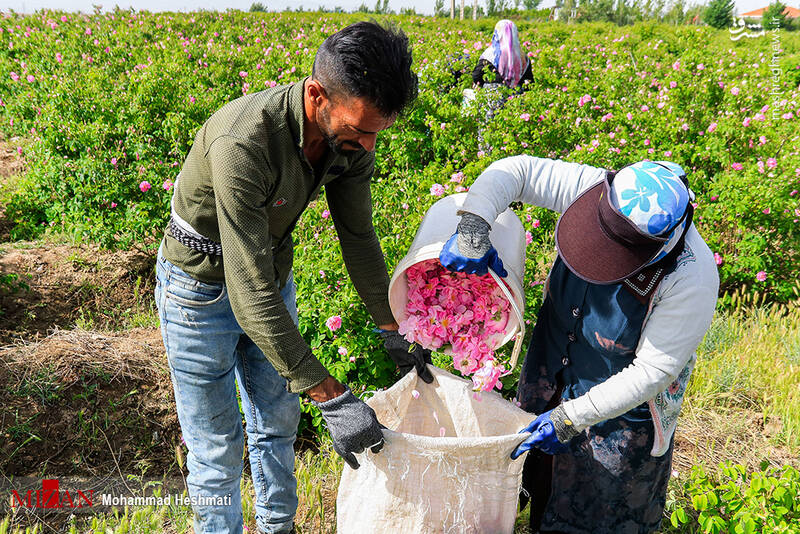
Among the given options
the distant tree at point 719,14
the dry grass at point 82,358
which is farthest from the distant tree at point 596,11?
the dry grass at point 82,358

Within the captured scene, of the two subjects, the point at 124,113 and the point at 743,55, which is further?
the point at 743,55

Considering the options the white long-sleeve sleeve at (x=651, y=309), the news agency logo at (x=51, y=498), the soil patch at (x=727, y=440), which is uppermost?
the white long-sleeve sleeve at (x=651, y=309)

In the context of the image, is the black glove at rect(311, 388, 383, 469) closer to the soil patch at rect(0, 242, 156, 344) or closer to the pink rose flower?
the pink rose flower

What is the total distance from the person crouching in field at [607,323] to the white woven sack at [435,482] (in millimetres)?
112

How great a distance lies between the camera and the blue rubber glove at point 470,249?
144cm

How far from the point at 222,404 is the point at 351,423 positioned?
510 millimetres

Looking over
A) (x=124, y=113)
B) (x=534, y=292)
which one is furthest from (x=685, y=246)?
(x=124, y=113)

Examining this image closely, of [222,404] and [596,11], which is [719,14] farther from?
[222,404]

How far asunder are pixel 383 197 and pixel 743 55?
6.85 meters

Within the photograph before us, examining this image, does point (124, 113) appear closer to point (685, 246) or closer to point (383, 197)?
point (383, 197)

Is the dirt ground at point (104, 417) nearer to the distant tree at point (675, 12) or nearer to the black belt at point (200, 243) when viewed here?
the black belt at point (200, 243)

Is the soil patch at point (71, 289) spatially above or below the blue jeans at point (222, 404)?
below

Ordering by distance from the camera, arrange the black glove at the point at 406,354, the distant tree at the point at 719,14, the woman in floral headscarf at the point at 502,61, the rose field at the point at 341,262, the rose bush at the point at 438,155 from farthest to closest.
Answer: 1. the distant tree at the point at 719,14
2. the woman in floral headscarf at the point at 502,61
3. the rose bush at the point at 438,155
4. the rose field at the point at 341,262
5. the black glove at the point at 406,354

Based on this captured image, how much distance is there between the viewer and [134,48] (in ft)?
28.9
